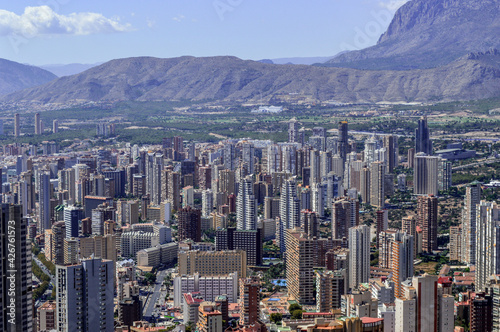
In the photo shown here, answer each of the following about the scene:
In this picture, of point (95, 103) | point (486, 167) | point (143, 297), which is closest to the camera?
point (143, 297)

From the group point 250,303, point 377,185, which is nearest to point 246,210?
point 377,185

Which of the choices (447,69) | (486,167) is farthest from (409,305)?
(447,69)

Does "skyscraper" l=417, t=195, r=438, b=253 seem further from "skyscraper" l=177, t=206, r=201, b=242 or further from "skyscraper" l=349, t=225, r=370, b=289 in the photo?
"skyscraper" l=177, t=206, r=201, b=242

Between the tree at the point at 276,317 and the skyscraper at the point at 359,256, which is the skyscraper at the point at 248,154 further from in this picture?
the tree at the point at 276,317

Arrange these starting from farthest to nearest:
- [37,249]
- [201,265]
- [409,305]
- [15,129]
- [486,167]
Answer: [15,129] → [486,167] → [37,249] → [201,265] → [409,305]

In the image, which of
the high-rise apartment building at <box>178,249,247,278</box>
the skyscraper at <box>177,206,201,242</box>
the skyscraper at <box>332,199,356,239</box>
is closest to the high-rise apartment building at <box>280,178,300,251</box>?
the skyscraper at <box>332,199,356,239</box>

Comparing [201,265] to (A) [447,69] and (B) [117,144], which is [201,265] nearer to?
(B) [117,144]

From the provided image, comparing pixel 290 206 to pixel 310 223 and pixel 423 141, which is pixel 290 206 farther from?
pixel 423 141

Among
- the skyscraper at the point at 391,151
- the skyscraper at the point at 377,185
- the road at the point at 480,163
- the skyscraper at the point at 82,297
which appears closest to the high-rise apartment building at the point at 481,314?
the skyscraper at the point at 82,297
